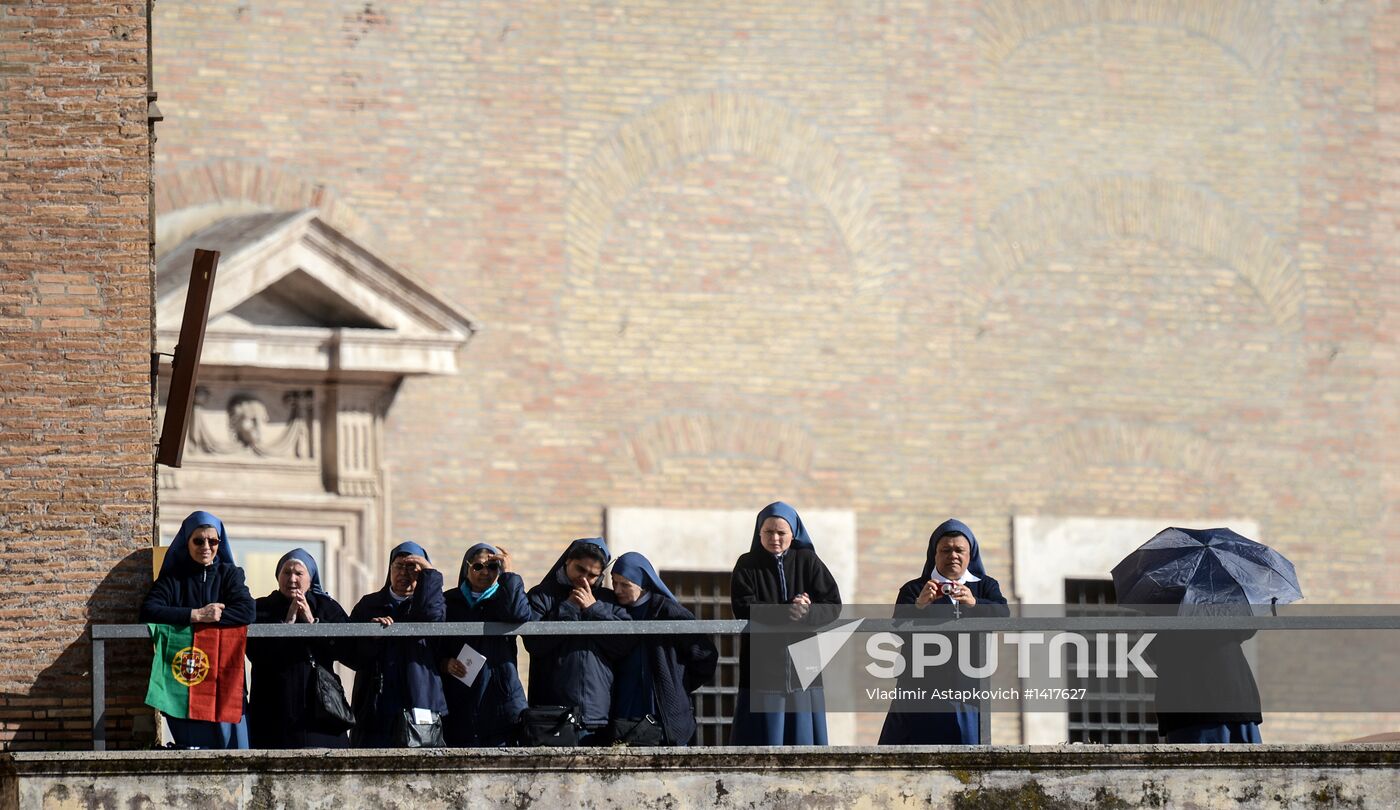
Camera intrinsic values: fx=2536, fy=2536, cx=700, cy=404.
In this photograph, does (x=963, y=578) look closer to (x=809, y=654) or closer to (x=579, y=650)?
(x=809, y=654)

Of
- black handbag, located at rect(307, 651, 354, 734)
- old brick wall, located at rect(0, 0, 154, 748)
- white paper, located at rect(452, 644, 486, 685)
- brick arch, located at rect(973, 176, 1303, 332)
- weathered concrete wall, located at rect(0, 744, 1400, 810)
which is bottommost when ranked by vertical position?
weathered concrete wall, located at rect(0, 744, 1400, 810)

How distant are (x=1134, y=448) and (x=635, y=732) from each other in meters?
7.98

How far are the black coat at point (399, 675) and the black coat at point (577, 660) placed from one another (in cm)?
43

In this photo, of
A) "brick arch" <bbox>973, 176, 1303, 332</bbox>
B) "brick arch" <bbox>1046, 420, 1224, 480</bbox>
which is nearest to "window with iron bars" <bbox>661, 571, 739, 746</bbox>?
"brick arch" <bbox>1046, 420, 1224, 480</bbox>

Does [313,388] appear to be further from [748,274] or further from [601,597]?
[601,597]

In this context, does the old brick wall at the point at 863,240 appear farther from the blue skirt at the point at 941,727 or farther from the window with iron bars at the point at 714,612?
the blue skirt at the point at 941,727

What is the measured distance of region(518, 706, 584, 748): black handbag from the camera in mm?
11031

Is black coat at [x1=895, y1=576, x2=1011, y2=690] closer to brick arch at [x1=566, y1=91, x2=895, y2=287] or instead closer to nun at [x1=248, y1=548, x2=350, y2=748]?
nun at [x1=248, y1=548, x2=350, y2=748]

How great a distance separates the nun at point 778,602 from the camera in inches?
443

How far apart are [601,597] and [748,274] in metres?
6.86

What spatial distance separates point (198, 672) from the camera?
11.1 meters

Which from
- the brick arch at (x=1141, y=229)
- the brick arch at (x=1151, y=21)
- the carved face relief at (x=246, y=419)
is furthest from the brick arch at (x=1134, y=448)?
the carved face relief at (x=246, y=419)

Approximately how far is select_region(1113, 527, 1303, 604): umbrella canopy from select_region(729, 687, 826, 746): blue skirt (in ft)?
5.36

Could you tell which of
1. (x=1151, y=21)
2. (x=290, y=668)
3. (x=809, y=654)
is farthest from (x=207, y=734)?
(x=1151, y=21)
